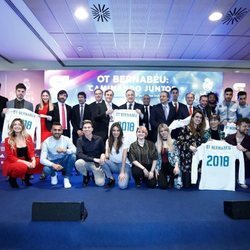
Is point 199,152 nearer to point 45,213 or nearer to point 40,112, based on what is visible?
point 45,213

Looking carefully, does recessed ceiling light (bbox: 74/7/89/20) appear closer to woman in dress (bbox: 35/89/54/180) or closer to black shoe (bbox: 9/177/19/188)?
woman in dress (bbox: 35/89/54/180)

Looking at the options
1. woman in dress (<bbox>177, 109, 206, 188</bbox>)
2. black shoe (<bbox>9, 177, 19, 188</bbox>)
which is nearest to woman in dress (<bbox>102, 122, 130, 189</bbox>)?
woman in dress (<bbox>177, 109, 206, 188</bbox>)

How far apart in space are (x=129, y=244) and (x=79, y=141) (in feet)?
6.49

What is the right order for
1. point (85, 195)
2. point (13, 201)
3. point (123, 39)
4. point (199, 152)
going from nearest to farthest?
point (13, 201) < point (85, 195) < point (199, 152) < point (123, 39)

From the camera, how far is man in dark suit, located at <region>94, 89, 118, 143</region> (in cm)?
467

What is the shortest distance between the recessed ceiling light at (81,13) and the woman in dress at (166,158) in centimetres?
231

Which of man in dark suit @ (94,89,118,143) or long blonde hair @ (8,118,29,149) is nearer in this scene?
long blonde hair @ (8,118,29,149)

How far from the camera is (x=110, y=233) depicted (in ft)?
8.00

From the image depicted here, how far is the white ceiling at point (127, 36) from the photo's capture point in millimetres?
4027

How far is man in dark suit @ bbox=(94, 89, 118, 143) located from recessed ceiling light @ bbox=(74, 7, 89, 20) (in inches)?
53.5

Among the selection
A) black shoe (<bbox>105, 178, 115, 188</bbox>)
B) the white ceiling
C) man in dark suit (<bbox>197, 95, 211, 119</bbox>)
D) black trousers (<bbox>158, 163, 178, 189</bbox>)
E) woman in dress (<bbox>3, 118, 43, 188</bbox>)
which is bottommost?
black shoe (<bbox>105, 178, 115, 188</bbox>)

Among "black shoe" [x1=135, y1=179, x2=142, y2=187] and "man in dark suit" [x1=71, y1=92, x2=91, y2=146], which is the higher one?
"man in dark suit" [x1=71, y1=92, x2=91, y2=146]

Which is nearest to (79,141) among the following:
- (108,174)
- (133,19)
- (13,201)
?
(108,174)

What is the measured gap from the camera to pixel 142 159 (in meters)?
3.93
